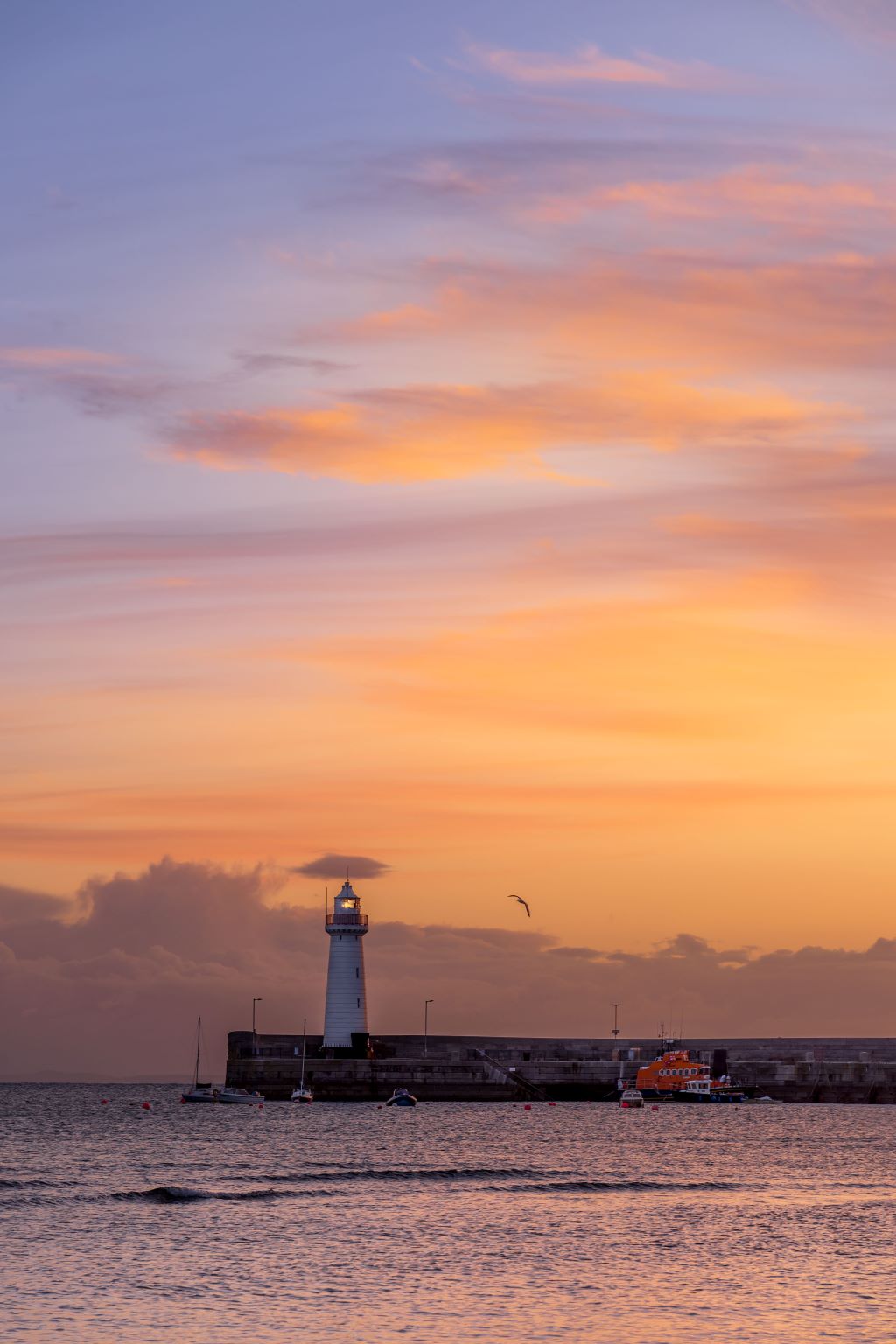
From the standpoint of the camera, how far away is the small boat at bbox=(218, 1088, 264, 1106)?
131375 mm

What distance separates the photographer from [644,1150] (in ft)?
289

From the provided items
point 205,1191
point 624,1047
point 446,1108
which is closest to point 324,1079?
point 446,1108

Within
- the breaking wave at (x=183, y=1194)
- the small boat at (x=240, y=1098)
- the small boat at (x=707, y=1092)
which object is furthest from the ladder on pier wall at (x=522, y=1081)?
the breaking wave at (x=183, y=1194)

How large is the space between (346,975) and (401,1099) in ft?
37.5

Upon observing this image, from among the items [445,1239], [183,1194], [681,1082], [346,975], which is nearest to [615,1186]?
[183,1194]

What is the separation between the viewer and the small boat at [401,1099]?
422ft

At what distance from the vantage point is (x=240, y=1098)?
133 m

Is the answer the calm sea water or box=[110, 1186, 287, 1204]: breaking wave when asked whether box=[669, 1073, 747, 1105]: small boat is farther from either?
box=[110, 1186, 287, 1204]: breaking wave

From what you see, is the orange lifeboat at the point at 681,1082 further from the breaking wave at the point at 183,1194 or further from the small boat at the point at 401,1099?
the breaking wave at the point at 183,1194

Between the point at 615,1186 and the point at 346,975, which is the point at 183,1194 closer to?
the point at 615,1186

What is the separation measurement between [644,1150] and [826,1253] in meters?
43.6

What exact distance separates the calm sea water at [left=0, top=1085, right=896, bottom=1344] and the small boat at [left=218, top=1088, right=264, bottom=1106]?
34787 millimetres

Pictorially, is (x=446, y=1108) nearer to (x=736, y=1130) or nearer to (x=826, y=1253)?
(x=736, y=1130)

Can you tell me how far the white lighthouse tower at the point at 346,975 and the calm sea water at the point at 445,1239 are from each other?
27.8 meters
